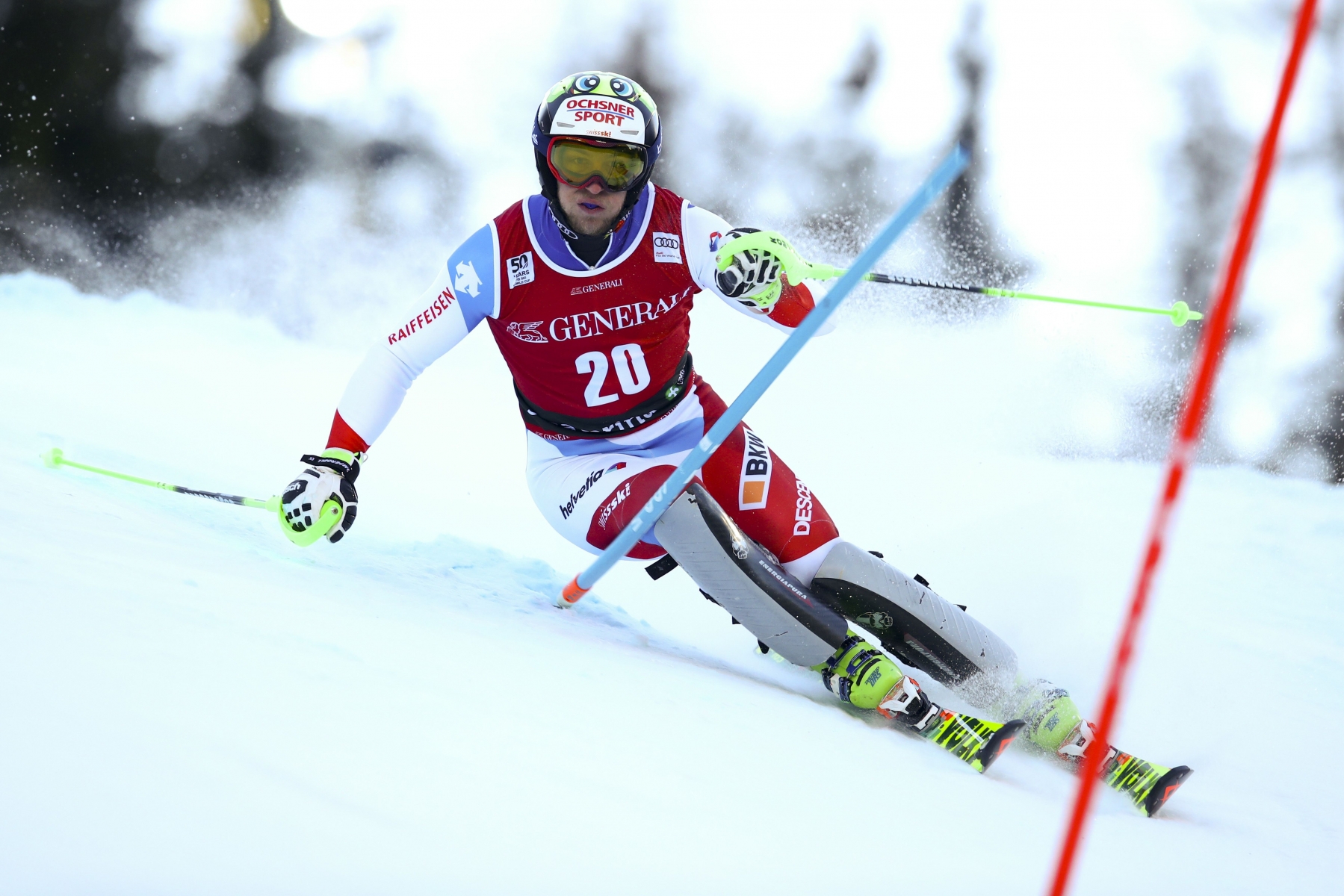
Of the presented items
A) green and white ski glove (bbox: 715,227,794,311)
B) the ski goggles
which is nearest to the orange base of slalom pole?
green and white ski glove (bbox: 715,227,794,311)

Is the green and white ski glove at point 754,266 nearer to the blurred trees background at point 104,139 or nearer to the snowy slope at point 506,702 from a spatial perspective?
the snowy slope at point 506,702

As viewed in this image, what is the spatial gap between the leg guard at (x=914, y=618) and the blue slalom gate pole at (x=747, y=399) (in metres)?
0.49

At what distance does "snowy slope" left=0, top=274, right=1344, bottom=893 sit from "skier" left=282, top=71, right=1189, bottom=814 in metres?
0.15

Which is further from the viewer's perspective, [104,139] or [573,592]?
[104,139]

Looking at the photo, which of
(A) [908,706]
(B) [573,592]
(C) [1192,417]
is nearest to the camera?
(C) [1192,417]

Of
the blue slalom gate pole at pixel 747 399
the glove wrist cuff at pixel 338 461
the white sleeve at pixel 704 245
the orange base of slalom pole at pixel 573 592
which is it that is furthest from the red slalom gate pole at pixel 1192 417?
the glove wrist cuff at pixel 338 461

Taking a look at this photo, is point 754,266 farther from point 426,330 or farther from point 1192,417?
point 1192,417

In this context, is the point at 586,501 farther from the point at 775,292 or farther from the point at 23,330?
the point at 23,330

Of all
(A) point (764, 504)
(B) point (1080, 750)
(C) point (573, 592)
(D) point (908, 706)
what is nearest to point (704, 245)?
(A) point (764, 504)

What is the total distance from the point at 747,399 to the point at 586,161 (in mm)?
715

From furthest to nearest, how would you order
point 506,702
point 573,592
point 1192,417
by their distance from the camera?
point 573,592 < point 506,702 < point 1192,417

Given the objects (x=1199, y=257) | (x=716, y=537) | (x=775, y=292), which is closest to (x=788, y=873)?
(x=716, y=537)

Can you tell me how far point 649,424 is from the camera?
8.89 ft

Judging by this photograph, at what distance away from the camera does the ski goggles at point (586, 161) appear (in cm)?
235
